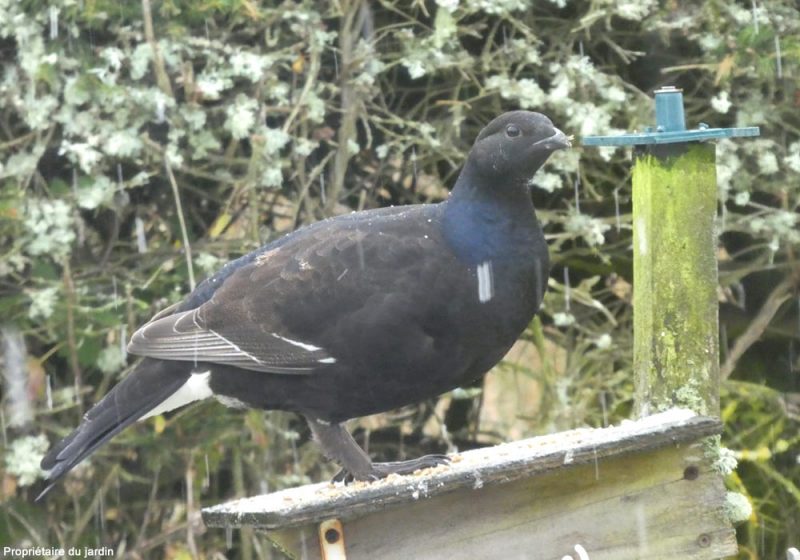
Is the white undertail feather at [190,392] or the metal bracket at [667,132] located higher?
the metal bracket at [667,132]

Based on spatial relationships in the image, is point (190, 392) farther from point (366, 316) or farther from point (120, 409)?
point (366, 316)

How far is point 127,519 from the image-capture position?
4461 mm

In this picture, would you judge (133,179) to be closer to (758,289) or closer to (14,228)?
(14,228)

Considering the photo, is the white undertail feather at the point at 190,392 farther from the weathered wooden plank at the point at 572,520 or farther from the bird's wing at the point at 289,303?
the weathered wooden plank at the point at 572,520

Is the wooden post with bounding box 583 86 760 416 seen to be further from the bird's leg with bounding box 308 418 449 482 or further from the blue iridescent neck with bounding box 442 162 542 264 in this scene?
the bird's leg with bounding box 308 418 449 482

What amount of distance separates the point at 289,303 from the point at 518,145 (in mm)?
645

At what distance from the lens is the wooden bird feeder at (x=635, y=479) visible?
251cm

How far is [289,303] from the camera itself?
10.6ft

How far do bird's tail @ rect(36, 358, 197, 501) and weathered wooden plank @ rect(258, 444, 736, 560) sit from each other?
82cm

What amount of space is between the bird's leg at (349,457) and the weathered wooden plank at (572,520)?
50 centimetres

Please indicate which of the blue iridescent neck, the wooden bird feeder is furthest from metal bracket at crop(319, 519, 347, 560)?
the blue iridescent neck

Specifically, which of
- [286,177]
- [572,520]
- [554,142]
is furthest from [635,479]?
[286,177]

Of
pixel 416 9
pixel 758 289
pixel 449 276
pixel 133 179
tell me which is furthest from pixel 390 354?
pixel 758 289

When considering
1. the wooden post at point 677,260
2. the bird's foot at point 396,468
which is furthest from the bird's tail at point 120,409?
the wooden post at point 677,260
